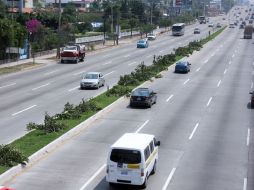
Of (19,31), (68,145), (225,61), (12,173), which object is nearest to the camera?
(12,173)

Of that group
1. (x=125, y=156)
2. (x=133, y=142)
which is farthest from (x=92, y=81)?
(x=125, y=156)

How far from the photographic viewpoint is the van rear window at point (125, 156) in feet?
68.5

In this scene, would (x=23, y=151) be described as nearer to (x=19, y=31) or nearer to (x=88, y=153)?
(x=88, y=153)

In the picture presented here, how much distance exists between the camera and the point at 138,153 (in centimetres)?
2091

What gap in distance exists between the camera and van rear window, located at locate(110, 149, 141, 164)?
20875 mm

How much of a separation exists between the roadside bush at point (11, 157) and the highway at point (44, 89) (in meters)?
4.68

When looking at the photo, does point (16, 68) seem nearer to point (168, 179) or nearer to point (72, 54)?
point (72, 54)

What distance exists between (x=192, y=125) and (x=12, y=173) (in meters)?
14.9

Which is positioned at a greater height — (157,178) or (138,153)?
(138,153)

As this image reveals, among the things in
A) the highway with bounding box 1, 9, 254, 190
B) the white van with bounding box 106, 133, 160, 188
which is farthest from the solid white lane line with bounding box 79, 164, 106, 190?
→ the white van with bounding box 106, 133, 160, 188

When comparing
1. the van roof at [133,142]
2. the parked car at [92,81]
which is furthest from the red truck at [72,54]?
the van roof at [133,142]

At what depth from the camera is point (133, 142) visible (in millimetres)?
21672

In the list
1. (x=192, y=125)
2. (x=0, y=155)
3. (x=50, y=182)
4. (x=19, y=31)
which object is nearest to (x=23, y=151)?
(x=0, y=155)

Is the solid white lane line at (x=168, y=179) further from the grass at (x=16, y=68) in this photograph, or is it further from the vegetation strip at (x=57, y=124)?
the grass at (x=16, y=68)
